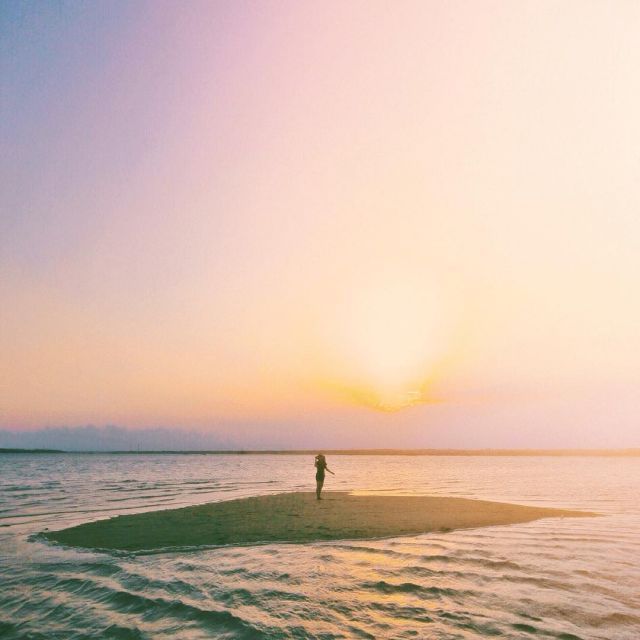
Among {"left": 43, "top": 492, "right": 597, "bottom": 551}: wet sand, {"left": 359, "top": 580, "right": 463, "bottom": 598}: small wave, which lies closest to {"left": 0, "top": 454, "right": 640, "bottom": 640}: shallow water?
{"left": 359, "top": 580, "right": 463, "bottom": 598}: small wave

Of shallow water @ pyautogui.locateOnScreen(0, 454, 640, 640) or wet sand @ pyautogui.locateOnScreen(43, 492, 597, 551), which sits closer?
shallow water @ pyautogui.locateOnScreen(0, 454, 640, 640)

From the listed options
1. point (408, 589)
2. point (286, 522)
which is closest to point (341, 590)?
point (408, 589)

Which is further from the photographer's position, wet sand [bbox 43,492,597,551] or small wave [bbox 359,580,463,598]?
wet sand [bbox 43,492,597,551]

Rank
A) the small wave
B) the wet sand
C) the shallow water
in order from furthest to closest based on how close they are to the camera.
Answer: the wet sand, the small wave, the shallow water

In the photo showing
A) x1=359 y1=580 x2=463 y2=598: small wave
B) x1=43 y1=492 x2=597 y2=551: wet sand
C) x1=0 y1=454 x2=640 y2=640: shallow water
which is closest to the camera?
x1=0 y1=454 x2=640 y2=640: shallow water

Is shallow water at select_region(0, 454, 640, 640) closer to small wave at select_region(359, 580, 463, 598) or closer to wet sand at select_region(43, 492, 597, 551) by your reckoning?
small wave at select_region(359, 580, 463, 598)

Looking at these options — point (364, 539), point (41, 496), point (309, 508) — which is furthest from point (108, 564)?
point (41, 496)

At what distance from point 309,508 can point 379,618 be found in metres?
17.8

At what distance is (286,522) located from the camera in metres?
21.0

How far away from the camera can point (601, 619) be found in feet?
29.6

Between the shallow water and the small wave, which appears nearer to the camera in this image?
the shallow water

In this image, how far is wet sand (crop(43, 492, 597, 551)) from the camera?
17.3 metres

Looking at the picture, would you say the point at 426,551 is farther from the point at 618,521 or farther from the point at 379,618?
the point at 618,521

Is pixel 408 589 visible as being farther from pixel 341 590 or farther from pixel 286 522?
pixel 286 522
